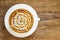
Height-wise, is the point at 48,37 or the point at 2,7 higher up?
the point at 2,7

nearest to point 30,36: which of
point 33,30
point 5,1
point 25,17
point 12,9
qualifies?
point 33,30

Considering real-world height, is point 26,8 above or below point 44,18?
above

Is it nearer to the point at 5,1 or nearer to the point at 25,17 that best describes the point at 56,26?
the point at 25,17

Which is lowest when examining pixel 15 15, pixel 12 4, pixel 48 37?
pixel 48 37
